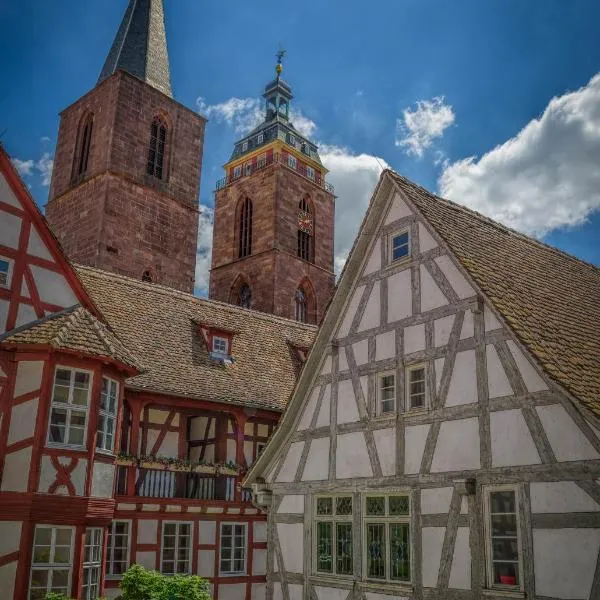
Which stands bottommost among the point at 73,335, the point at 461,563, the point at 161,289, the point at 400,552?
the point at 461,563

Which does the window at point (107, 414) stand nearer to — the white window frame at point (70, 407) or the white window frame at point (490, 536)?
the white window frame at point (70, 407)

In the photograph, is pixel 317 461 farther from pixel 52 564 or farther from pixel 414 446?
pixel 52 564

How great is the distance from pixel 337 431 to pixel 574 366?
4.71m

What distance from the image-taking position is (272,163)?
53.9 meters

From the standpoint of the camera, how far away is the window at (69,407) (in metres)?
14.4

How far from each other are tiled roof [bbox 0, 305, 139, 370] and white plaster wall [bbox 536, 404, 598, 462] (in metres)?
8.59

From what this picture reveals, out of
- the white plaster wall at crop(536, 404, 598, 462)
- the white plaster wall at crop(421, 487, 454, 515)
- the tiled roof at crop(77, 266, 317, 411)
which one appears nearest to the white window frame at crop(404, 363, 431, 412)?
the white plaster wall at crop(421, 487, 454, 515)

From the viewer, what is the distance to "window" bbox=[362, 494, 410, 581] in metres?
12.1

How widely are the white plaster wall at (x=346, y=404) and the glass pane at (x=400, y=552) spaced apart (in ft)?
6.99

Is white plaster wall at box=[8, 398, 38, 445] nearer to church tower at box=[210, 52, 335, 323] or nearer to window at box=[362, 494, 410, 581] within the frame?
window at box=[362, 494, 410, 581]

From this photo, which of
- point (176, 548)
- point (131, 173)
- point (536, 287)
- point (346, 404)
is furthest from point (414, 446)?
point (131, 173)

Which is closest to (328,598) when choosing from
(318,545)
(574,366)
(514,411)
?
(318,545)

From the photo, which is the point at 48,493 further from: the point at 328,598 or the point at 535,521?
the point at 535,521

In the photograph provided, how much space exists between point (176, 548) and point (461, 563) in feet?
32.6
